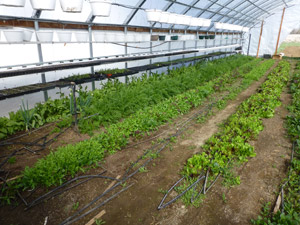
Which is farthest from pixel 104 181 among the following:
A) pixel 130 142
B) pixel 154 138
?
pixel 154 138

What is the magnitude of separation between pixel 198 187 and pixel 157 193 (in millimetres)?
585

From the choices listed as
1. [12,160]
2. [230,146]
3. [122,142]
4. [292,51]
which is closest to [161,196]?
[122,142]

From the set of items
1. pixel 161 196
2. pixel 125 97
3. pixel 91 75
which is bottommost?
pixel 161 196

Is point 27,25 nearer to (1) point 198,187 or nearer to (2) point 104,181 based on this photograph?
(2) point 104,181

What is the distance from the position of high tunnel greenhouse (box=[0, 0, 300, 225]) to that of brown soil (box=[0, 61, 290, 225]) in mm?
14

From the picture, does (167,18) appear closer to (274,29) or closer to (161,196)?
(161,196)

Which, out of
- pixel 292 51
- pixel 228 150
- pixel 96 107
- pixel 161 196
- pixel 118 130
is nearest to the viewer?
pixel 161 196

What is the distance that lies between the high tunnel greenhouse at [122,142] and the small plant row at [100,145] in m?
0.02

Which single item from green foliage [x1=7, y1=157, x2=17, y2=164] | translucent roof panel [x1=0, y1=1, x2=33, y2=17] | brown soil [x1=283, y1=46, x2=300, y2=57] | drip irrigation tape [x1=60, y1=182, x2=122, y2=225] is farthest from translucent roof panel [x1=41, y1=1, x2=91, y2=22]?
brown soil [x1=283, y1=46, x2=300, y2=57]

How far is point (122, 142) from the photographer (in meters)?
4.08

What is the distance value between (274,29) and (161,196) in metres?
25.2

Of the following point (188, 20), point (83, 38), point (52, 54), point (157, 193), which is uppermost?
point (188, 20)

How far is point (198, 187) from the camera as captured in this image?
3045mm

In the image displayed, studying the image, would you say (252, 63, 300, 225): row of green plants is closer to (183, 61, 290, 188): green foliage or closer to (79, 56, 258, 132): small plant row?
(183, 61, 290, 188): green foliage
